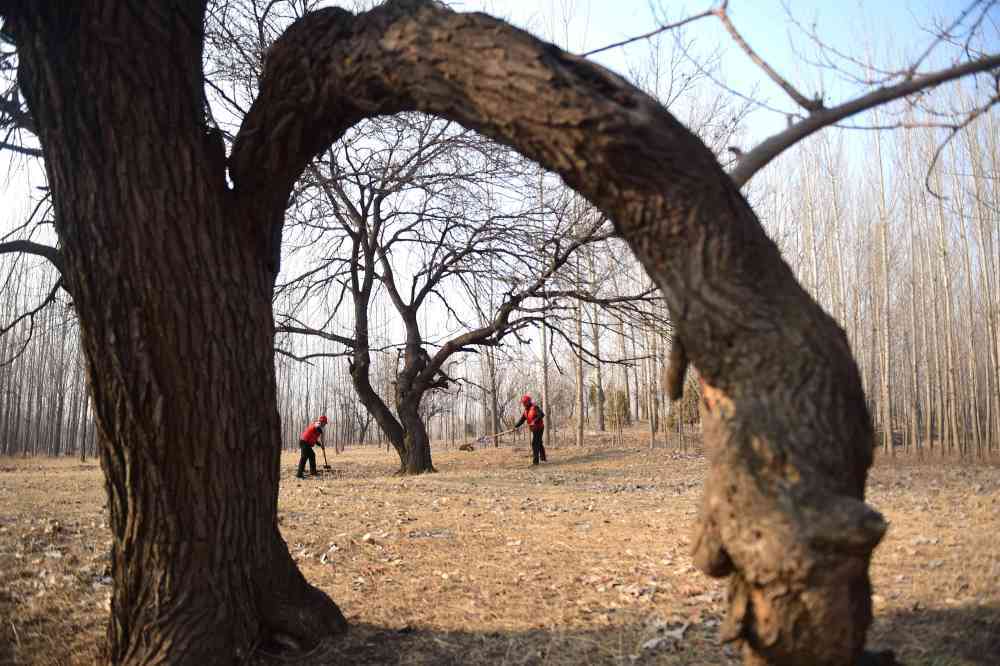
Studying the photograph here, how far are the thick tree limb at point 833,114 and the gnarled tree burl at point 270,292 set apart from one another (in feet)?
0.47

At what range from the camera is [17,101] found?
403cm

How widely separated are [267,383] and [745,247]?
2.17 metres

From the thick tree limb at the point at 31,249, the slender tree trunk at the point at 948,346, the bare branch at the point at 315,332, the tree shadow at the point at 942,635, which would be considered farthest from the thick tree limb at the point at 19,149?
the slender tree trunk at the point at 948,346

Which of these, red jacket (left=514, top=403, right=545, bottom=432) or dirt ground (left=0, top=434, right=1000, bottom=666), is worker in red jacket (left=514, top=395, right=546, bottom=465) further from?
dirt ground (left=0, top=434, right=1000, bottom=666)

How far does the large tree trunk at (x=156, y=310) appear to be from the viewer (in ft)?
8.38

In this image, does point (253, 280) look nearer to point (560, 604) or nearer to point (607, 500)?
point (560, 604)

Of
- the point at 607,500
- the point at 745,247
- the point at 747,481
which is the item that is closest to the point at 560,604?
the point at 747,481

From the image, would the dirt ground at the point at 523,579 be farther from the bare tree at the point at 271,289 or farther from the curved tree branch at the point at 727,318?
the curved tree branch at the point at 727,318

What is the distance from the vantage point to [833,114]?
1895mm

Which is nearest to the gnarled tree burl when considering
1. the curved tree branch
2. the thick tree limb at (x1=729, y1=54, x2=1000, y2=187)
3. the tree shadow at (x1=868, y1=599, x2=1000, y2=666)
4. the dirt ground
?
the curved tree branch

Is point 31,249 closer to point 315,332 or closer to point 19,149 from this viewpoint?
point 19,149

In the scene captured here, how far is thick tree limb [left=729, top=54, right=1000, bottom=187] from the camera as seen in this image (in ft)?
6.15

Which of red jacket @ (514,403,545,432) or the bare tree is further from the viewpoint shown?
red jacket @ (514,403,545,432)

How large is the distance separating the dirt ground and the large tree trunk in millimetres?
605
